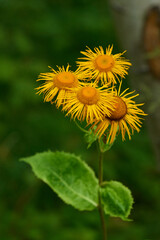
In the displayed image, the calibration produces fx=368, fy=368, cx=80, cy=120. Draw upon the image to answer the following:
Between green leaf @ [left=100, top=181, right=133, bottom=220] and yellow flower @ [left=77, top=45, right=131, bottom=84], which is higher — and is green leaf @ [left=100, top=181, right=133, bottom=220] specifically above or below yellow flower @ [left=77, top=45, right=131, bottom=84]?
below

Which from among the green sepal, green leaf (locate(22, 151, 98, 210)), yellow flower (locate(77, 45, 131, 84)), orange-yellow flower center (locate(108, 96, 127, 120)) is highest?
yellow flower (locate(77, 45, 131, 84))

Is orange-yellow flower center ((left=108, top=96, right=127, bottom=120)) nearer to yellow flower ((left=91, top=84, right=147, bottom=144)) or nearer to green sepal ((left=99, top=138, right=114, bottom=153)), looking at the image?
yellow flower ((left=91, top=84, right=147, bottom=144))

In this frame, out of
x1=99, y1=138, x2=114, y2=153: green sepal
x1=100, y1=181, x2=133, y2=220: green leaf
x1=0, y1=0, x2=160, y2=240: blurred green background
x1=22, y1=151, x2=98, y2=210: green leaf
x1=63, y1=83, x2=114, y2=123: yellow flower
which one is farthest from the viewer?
x1=0, y1=0, x2=160, y2=240: blurred green background

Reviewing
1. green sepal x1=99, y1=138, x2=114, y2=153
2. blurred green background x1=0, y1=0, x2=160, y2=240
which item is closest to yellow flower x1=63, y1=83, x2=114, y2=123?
green sepal x1=99, y1=138, x2=114, y2=153

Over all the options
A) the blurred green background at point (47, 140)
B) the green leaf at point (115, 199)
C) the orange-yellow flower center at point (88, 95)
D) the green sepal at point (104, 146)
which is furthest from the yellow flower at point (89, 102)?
the blurred green background at point (47, 140)

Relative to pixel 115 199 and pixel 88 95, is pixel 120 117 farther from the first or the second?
pixel 115 199

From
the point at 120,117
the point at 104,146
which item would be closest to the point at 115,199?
the point at 104,146

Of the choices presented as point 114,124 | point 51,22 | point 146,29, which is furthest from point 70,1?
point 114,124

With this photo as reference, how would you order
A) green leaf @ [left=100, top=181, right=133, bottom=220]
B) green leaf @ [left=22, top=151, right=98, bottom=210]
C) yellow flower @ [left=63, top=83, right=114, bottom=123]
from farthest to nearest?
1. green leaf @ [left=22, top=151, right=98, bottom=210]
2. green leaf @ [left=100, top=181, right=133, bottom=220]
3. yellow flower @ [left=63, top=83, right=114, bottom=123]

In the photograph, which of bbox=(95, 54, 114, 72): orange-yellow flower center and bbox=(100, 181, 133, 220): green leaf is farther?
bbox=(100, 181, 133, 220): green leaf
